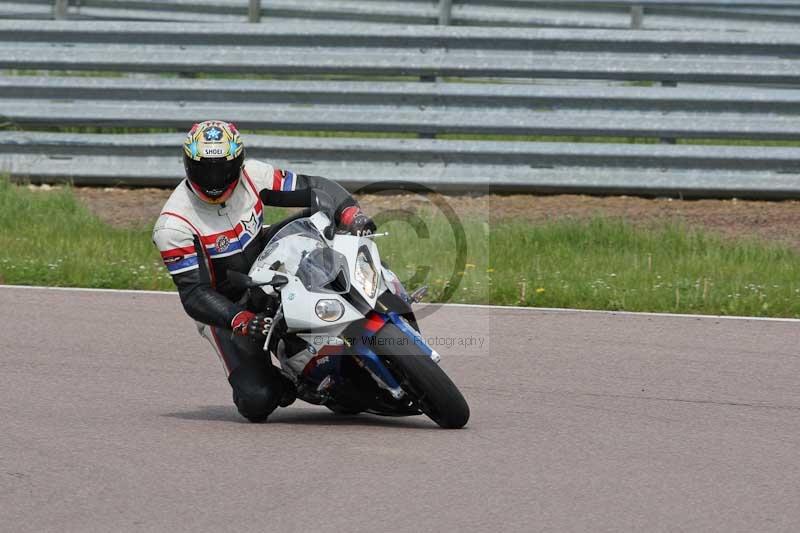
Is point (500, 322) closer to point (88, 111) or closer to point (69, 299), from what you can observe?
point (69, 299)

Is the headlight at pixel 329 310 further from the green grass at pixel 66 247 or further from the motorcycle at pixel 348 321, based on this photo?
the green grass at pixel 66 247

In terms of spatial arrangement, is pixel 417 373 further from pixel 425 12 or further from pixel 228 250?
pixel 425 12

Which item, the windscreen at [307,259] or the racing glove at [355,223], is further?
the racing glove at [355,223]

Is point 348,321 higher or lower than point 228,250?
lower

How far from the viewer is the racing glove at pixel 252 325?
620 centimetres

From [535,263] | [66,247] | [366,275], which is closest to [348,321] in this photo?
[366,275]

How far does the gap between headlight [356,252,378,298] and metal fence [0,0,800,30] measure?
7704 millimetres

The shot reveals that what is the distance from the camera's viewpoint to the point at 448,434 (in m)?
6.27

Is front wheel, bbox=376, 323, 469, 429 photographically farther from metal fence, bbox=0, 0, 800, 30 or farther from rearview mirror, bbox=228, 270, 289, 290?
metal fence, bbox=0, 0, 800, 30

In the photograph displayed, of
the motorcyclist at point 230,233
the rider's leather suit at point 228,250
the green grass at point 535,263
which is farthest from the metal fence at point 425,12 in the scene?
the motorcyclist at point 230,233

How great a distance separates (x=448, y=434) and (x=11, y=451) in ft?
6.27

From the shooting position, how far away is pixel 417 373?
235 inches

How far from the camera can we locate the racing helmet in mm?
6422

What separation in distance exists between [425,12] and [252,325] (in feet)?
29.8
